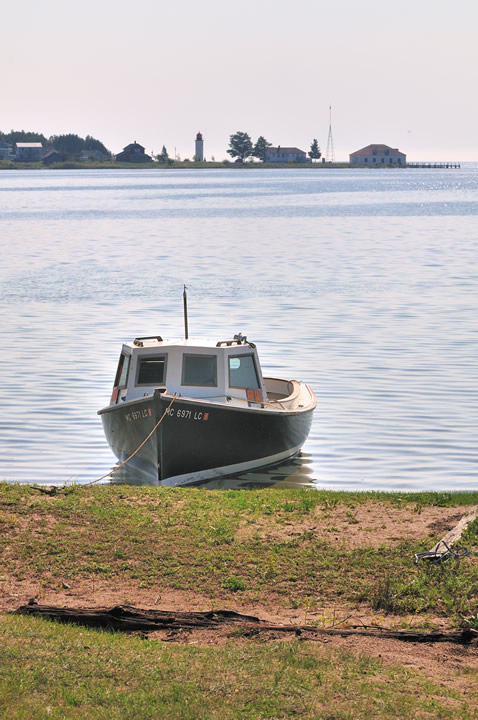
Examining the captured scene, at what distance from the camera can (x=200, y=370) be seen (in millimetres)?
22969

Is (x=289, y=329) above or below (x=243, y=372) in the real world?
below

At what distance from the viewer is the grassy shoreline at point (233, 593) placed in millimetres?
9227

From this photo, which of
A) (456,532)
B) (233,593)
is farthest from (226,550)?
(456,532)

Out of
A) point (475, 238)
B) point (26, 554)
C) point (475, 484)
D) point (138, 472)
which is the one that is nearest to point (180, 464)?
point (138, 472)

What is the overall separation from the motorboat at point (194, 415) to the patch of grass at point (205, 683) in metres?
11.0

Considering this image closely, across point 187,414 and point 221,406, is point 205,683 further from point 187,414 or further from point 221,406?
point 221,406

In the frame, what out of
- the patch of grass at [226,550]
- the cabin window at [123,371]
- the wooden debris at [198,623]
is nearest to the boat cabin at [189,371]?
the cabin window at [123,371]

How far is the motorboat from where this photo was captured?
21.6 metres

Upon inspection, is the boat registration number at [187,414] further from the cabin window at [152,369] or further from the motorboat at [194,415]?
the cabin window at [152,369]

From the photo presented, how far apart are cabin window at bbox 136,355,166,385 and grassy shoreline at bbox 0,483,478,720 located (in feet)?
16.6

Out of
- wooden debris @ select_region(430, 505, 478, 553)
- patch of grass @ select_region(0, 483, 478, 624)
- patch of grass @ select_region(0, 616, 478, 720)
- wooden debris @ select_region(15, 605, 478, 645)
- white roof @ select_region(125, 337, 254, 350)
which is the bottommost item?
patch of grass @ select_region(0, 483, 478, 624)

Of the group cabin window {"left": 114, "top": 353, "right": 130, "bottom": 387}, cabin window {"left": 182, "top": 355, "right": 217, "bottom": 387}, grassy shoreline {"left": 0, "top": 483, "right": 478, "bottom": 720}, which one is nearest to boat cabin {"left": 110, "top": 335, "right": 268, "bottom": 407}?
cabin window {"left": 182, "top": 355, "right": 217, "bottom": 387}

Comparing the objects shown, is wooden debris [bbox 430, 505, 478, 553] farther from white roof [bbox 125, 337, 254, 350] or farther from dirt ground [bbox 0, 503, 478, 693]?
white roof [bbox 125, 337, 254, 350]

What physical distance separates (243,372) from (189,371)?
130 centimetres
